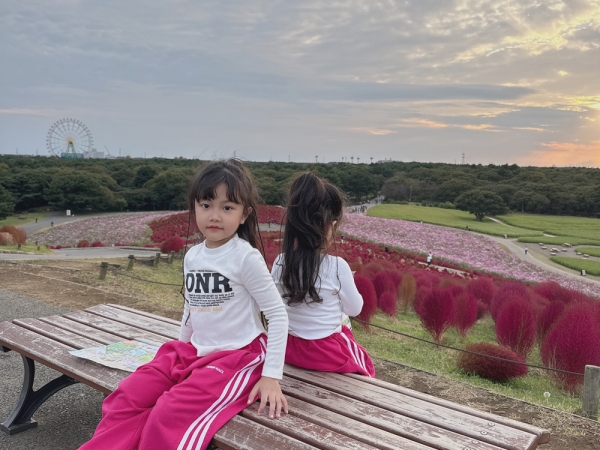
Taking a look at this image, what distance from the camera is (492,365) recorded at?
525 cm

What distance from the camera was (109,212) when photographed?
2024 inches

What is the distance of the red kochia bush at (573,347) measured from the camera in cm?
507

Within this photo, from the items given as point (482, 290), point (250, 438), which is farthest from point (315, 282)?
point (482, 290)

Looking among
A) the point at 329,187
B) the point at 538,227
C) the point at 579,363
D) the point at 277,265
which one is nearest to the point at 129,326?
the point at 277,265

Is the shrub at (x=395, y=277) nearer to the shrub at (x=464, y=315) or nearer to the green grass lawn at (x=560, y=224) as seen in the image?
the shrub at (x=464, y=315)

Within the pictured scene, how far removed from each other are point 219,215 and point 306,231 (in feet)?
1.36

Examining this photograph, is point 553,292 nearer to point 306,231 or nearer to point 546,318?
point 546,318

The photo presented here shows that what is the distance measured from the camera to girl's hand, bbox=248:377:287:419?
2.05m

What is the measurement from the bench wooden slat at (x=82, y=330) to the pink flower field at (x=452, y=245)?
17573mm

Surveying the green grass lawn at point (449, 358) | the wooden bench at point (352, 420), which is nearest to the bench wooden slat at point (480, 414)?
the wooden bench at point (352, 420)

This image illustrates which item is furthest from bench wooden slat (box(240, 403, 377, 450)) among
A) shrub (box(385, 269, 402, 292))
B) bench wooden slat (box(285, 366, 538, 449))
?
shrub (box(385, 269, 402, 292))

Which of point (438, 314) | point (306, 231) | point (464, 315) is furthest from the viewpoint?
point (464, 315)

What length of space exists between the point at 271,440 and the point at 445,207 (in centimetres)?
4680

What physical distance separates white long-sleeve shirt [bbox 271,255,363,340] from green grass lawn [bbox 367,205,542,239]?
107 ft
